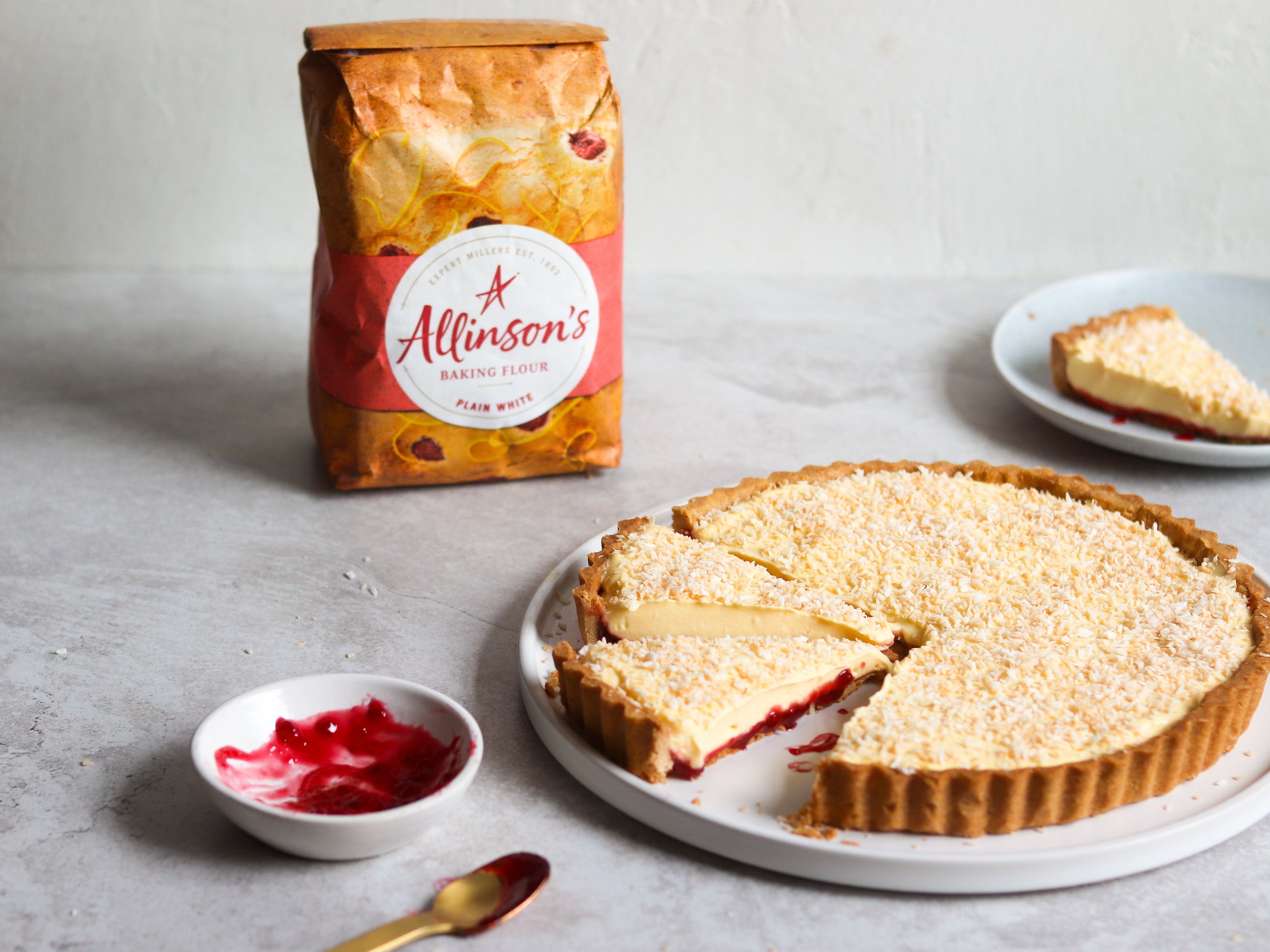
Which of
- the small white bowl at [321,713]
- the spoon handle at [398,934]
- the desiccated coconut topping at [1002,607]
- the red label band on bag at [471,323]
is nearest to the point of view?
the spoon handle at [398,934]

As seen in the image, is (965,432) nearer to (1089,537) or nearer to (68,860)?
(1089,537)

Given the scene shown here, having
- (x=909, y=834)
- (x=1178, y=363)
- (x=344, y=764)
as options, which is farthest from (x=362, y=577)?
(x=1178, y=363)

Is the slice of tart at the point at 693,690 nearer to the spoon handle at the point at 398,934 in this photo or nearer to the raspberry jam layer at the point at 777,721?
the raspberry jam layer at the point at 777,721

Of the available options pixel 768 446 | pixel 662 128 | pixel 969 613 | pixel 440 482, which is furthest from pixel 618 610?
pixel 662 128

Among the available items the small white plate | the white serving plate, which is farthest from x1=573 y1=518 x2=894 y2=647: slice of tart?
the small white plate

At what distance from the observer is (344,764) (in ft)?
5.01

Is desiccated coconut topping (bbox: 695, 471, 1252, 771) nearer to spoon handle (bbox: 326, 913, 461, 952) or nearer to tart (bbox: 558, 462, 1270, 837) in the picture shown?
tart (bbox: 558, 462, 1270, 837)

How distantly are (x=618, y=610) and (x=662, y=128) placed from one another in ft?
7.57

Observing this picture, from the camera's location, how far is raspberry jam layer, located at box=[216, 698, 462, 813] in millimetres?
1467

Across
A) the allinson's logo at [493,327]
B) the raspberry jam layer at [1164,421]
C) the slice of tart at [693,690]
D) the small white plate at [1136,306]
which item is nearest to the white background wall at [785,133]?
the small white plate at [1136,306]

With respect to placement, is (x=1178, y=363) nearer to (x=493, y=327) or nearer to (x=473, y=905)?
(x=493, y=327)

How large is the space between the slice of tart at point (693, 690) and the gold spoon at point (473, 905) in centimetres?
20

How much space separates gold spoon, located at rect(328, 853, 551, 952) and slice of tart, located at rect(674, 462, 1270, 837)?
35 centimetres

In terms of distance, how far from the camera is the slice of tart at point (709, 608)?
5.81 ft
